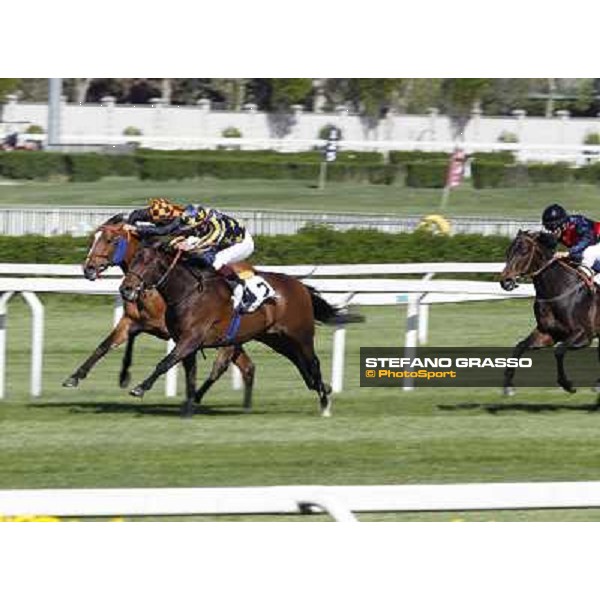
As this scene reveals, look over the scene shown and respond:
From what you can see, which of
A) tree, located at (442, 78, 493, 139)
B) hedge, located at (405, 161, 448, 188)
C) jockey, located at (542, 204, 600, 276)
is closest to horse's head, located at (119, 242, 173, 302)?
jockey, located at (542, 204, 600, 276)

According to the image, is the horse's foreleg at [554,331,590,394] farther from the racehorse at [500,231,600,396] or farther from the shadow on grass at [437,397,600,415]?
the shadow on grass at [437,397,600,415]

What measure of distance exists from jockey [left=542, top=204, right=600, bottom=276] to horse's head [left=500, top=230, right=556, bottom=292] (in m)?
0.13

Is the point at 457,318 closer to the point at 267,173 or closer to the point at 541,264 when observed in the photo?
the point at 541,264

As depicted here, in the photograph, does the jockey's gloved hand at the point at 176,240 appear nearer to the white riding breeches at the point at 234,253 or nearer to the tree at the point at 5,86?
the white riding breeches at the point at 234,253

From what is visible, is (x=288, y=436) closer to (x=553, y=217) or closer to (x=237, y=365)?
(x=237, y=365)

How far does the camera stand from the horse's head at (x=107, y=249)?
36.5ft

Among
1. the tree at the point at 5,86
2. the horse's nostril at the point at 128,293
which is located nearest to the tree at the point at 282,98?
the tree at the point at 5,86

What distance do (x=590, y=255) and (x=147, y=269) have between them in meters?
3.22

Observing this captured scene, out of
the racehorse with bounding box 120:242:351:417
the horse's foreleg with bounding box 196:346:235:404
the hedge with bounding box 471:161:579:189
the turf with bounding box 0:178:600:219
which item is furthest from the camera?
the hedge with bounding box 471:161:579:189

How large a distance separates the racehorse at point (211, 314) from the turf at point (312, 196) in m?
18.7

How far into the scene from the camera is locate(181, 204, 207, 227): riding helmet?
10906 mm

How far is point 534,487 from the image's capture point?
472 centimetres

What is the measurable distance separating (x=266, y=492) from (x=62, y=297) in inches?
541

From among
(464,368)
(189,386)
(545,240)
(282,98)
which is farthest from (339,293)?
(282,98)
